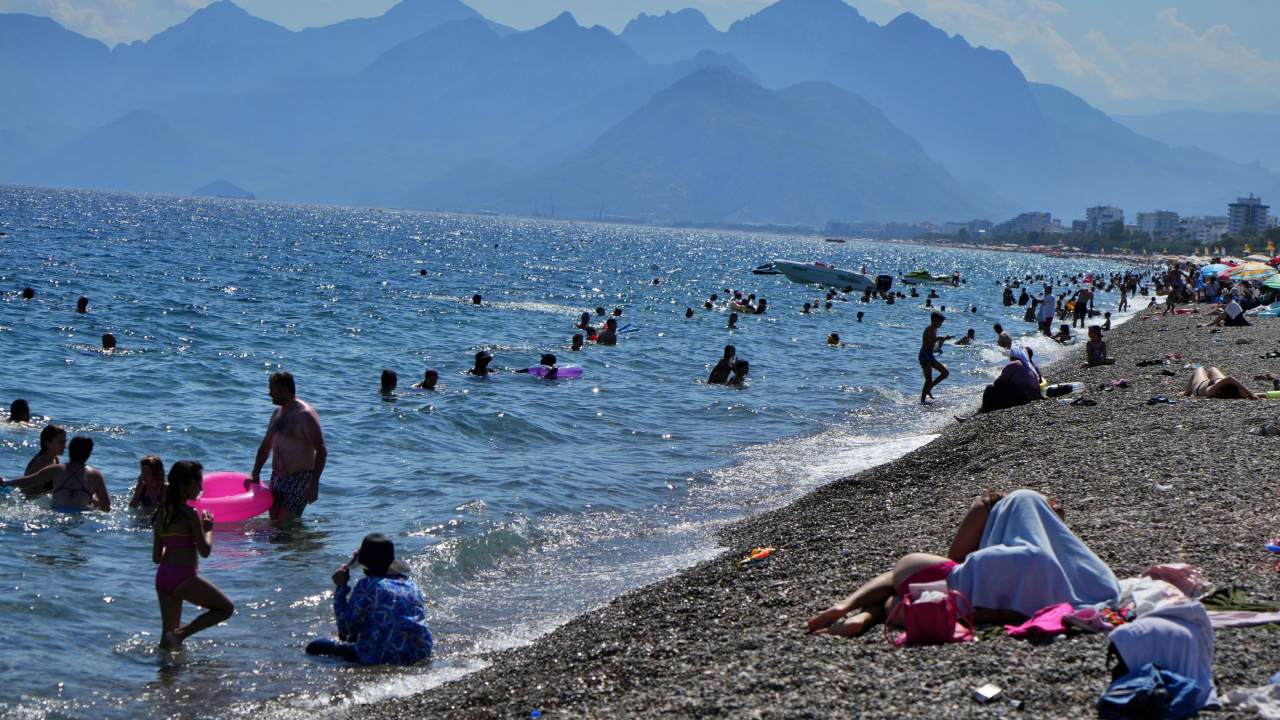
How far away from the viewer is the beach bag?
20.3 ft

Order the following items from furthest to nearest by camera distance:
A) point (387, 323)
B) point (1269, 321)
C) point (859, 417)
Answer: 1. point (387, 323)
2. point (1269, 321)
3. point (859, 417)

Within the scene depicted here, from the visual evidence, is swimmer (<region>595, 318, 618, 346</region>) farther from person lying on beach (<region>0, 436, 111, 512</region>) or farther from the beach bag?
the beach bag

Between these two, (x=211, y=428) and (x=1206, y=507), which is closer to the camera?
(x=1206, y=507)

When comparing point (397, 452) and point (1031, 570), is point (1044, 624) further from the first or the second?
point (397, 452)

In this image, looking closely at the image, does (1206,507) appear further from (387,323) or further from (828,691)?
(387,323)

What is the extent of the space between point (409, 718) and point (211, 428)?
1083 centimetres

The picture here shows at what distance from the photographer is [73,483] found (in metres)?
10.7

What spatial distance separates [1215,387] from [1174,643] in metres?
11.4

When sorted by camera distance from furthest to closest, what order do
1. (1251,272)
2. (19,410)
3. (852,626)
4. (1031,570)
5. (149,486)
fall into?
(1251,272) → (19,410) → (149,486) → (852,626) → (1031,570)

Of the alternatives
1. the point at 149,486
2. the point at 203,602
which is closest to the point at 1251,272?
the point at 149,486

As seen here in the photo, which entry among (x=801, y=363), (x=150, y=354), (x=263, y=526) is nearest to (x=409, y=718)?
(x=263, y=526)

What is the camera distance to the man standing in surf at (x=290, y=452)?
9.98m

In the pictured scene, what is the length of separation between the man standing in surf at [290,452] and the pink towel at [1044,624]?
239 inches

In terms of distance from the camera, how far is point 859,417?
20516 mm
